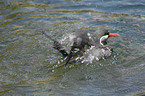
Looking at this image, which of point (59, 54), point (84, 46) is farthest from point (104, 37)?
point (59, 54)

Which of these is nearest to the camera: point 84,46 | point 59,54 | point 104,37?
point 84,46

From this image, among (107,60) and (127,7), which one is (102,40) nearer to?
(107,60)

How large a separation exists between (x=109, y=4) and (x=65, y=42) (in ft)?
12.2

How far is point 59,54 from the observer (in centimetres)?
481

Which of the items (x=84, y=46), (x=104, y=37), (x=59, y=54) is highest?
(x=104, y=37)

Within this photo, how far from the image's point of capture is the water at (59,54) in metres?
3.54

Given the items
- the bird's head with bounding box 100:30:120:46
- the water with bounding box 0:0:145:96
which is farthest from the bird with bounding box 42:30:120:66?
the water with bounding box 0:0:145:96

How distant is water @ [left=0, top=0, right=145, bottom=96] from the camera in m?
3.54

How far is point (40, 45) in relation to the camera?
5.16 m

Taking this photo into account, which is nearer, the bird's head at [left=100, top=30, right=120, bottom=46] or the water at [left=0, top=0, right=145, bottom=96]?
the water at [left=0, top=0, right=145, bottom=96]

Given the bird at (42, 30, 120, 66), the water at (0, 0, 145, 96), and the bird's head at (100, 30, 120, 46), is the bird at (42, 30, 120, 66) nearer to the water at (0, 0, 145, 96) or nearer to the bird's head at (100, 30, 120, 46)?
the bird's head at (100, 30, 120, 46)

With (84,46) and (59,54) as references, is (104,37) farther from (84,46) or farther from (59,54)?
(59,54)

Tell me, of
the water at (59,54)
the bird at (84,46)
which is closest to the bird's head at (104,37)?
Answer: the bird at (84,46)

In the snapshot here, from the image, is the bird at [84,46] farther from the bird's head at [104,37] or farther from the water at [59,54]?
the water at [59,54]
